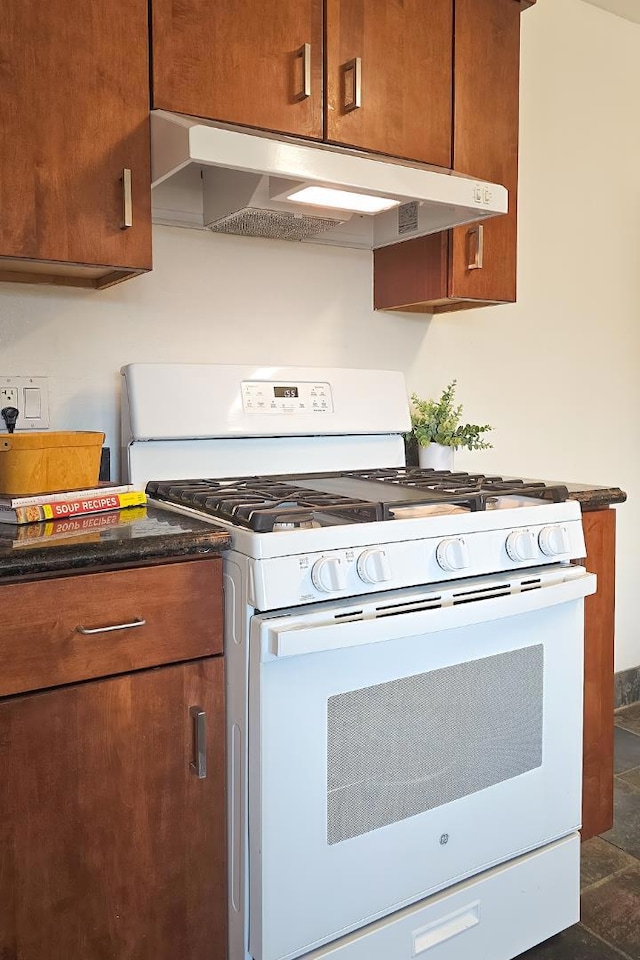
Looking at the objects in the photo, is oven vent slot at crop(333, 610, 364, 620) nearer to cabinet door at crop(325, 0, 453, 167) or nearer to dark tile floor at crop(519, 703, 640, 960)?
dark tile floor at crop(519, 703, 640, 960)

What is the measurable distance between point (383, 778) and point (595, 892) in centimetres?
84

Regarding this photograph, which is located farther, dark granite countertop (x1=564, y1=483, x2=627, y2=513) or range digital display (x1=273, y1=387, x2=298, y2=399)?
range digital display (x1=273, y1=387, x2=298, y2=399)

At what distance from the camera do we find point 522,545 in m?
1.53

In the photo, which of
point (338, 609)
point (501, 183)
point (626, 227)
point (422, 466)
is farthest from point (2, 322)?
point (626, 227)

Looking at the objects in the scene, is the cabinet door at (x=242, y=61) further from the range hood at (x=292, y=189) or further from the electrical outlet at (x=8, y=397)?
the electrical outlet at (x=8, y=397)

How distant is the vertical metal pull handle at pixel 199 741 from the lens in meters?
1.32

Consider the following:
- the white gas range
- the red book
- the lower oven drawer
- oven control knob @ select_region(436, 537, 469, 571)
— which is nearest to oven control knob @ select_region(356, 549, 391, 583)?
the white gas range

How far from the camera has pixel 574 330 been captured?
108 inches

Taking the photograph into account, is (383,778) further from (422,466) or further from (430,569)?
(422,466)

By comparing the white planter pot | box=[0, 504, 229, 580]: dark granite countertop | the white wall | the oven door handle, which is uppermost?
the white wall

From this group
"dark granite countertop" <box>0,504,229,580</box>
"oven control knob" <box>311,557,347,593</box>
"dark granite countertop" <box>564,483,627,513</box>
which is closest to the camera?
"dark granite countertop" <box>0,504,229,580</box>

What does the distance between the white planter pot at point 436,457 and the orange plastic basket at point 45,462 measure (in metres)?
0.98

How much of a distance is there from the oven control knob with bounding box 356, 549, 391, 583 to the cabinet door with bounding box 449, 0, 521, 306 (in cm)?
98

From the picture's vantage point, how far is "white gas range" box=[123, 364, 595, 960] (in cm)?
129
